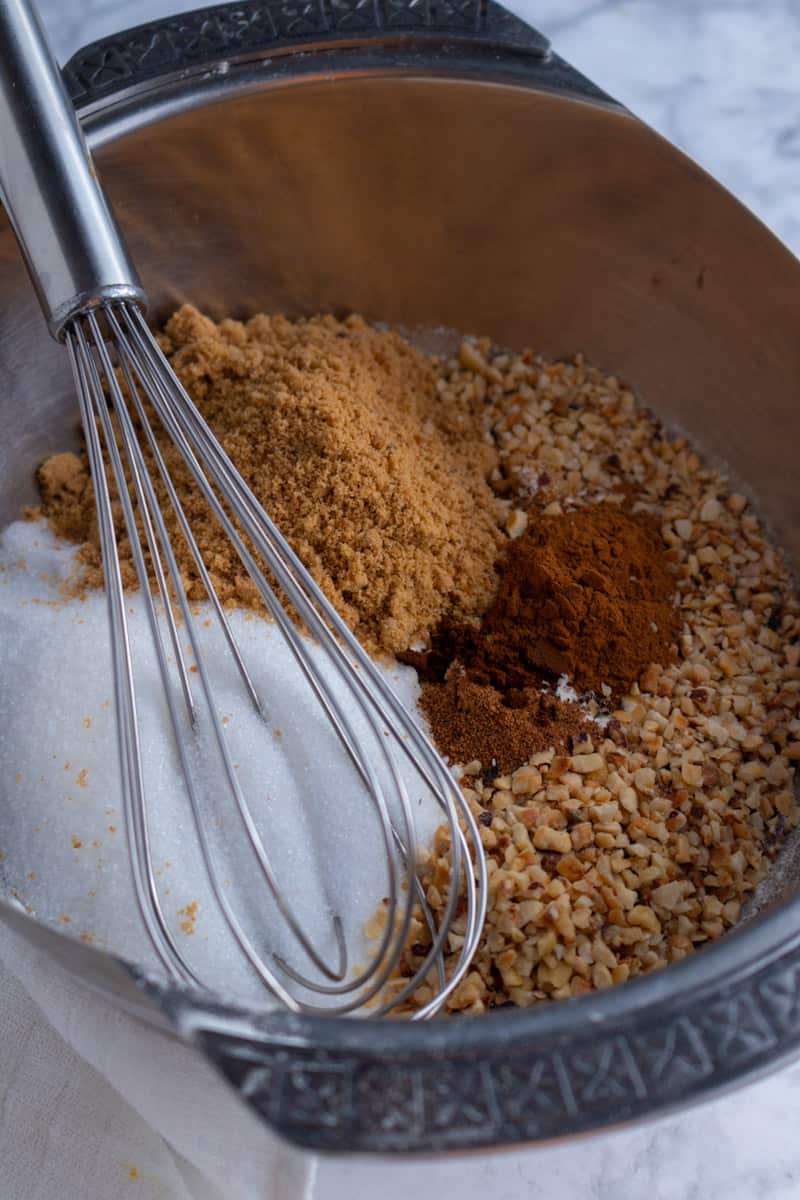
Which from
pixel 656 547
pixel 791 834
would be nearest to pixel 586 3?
pixel 656 547

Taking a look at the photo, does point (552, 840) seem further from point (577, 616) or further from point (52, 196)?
point (52, 196)

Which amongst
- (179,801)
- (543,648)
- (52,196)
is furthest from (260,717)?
(52,196)

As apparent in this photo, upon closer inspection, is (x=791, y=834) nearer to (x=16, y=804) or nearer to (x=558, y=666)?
(x=558, y=666)

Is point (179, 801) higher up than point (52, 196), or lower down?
lower down

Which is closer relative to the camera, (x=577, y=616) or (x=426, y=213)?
(x=577, y=616)

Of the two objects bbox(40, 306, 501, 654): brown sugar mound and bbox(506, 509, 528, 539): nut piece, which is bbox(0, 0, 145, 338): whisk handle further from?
bbox(506, 509, 528, 539): nut piece

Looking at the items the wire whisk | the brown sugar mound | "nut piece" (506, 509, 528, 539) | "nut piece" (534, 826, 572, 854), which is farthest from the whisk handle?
"nut piece" (534, 826, 572, 854)
